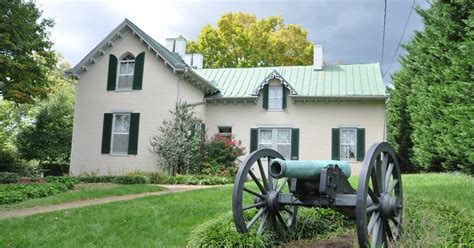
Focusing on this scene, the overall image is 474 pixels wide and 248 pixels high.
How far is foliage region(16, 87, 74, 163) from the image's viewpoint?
77.3 feet

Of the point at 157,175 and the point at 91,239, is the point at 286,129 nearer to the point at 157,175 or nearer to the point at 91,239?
the point at 157,175

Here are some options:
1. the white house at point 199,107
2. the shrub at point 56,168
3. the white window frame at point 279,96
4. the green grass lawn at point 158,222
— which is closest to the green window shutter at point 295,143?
the white house at point 199,107

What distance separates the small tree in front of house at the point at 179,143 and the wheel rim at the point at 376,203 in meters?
12.3

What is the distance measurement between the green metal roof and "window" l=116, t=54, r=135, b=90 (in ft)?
13.7

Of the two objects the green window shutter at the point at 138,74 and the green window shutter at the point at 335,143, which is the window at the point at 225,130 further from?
the green window shutter at the point at 335,143

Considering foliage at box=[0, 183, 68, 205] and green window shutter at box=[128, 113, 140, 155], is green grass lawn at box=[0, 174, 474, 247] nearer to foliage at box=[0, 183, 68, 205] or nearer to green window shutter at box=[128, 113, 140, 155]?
foliage at box=[0, 183, 68, 205]

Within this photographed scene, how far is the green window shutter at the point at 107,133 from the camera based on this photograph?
18344mm

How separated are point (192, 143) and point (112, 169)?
3.81m

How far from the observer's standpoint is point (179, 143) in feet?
55.9

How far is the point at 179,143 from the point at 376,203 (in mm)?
12828

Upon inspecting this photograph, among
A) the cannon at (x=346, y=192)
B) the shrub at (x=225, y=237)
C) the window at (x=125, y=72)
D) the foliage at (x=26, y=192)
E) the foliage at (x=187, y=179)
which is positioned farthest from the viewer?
the window at (x=125, y=72)

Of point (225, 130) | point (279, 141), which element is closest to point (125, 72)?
point (225, 130)

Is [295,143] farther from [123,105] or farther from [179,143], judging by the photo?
[123,105]

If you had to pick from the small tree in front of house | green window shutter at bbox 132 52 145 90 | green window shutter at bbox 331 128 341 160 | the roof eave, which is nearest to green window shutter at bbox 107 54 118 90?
the roof eave
